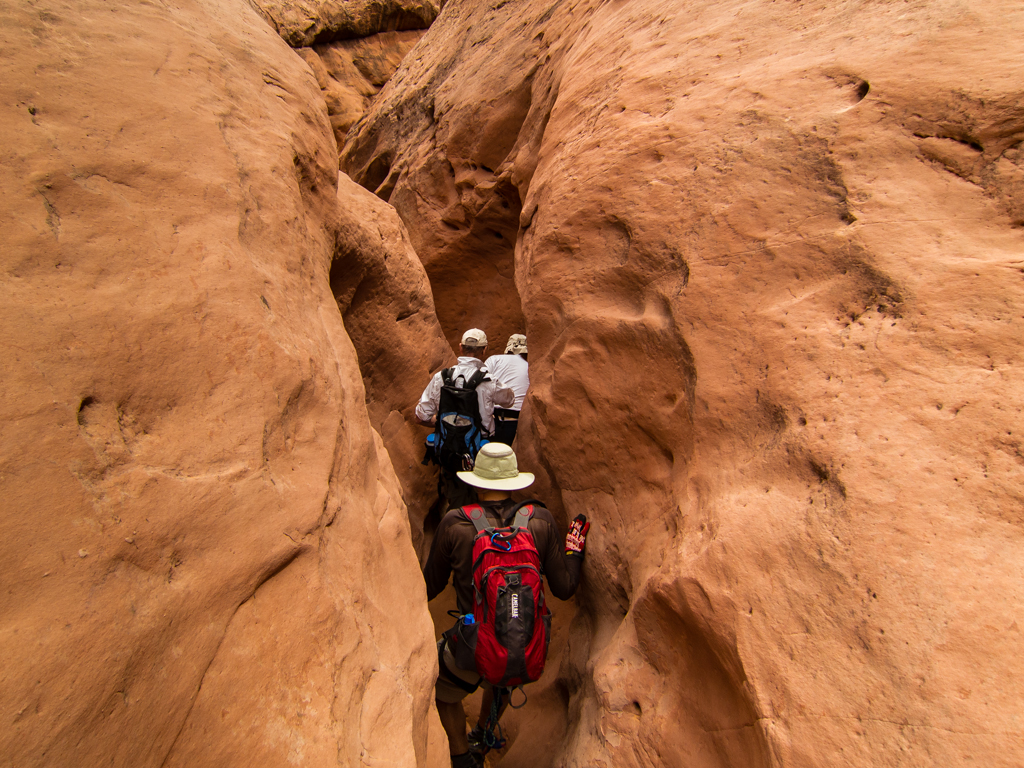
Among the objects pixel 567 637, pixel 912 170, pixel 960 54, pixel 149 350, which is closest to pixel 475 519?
pixel 567 637

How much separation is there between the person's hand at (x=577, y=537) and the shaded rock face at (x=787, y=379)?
0.21 ft

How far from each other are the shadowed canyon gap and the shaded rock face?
0.01 m

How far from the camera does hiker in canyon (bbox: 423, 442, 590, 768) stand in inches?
98.3

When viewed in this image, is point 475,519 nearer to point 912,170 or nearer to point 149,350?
point 149,350

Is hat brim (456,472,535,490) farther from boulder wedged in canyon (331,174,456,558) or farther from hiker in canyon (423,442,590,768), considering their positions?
boulder wedged in canyon (331,174,456,558)

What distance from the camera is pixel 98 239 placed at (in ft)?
5.41

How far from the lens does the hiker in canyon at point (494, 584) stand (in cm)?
250

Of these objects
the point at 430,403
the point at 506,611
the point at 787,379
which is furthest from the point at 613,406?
the point at 430,403

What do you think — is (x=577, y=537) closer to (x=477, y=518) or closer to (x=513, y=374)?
(x=477, y=518)

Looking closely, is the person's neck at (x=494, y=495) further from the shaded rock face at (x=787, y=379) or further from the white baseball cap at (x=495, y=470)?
the shaded rock face at (x=787, y=379)

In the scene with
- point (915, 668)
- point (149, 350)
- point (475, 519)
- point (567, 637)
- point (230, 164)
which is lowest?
point (567, 637)

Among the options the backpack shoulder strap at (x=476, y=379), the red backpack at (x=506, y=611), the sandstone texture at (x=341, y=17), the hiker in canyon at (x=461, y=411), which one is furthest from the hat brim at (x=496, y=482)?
the sandstone texture at (x=341, y=17)

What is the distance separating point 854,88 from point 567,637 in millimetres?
3105

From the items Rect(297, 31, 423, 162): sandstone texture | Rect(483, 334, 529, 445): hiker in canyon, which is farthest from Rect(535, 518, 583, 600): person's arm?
Rect(297, 31, 423, 162): sandstone texture
